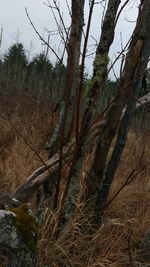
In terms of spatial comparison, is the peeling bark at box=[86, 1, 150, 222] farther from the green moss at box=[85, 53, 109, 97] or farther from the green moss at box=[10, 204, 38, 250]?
the green moss at box=[10, 204, 38, 250]

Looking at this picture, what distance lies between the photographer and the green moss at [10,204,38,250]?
7.33ft

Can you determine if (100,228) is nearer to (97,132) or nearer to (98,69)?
(97,132)

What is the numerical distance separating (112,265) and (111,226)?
64 cm

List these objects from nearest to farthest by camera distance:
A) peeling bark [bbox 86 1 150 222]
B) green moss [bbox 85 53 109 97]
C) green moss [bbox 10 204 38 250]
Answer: green moss [bbox 10 204 38 250] < peeling bark [bbox 86 1 150 222] < green moss [bbox 85 53 109 97]

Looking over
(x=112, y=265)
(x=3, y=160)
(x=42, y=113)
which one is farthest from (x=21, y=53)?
(x=112, y=265)

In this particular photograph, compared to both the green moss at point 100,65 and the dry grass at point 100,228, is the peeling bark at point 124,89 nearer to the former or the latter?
the green moss at point 100,65

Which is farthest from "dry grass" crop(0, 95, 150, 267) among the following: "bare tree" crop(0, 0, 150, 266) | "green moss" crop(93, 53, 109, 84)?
"green moss" crop(93, 53, 109, 84)

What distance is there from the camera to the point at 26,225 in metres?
2.28

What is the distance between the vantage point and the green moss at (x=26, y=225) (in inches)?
88.0

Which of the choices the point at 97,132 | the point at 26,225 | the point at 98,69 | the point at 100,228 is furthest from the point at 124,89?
the point at 26,225

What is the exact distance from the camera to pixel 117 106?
353cm

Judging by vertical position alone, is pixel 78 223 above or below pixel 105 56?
below

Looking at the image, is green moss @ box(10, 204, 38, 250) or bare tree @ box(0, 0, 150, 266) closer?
green moss @ box(10, 204, 38, 250)

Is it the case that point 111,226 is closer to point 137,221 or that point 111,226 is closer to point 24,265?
point 137,221
